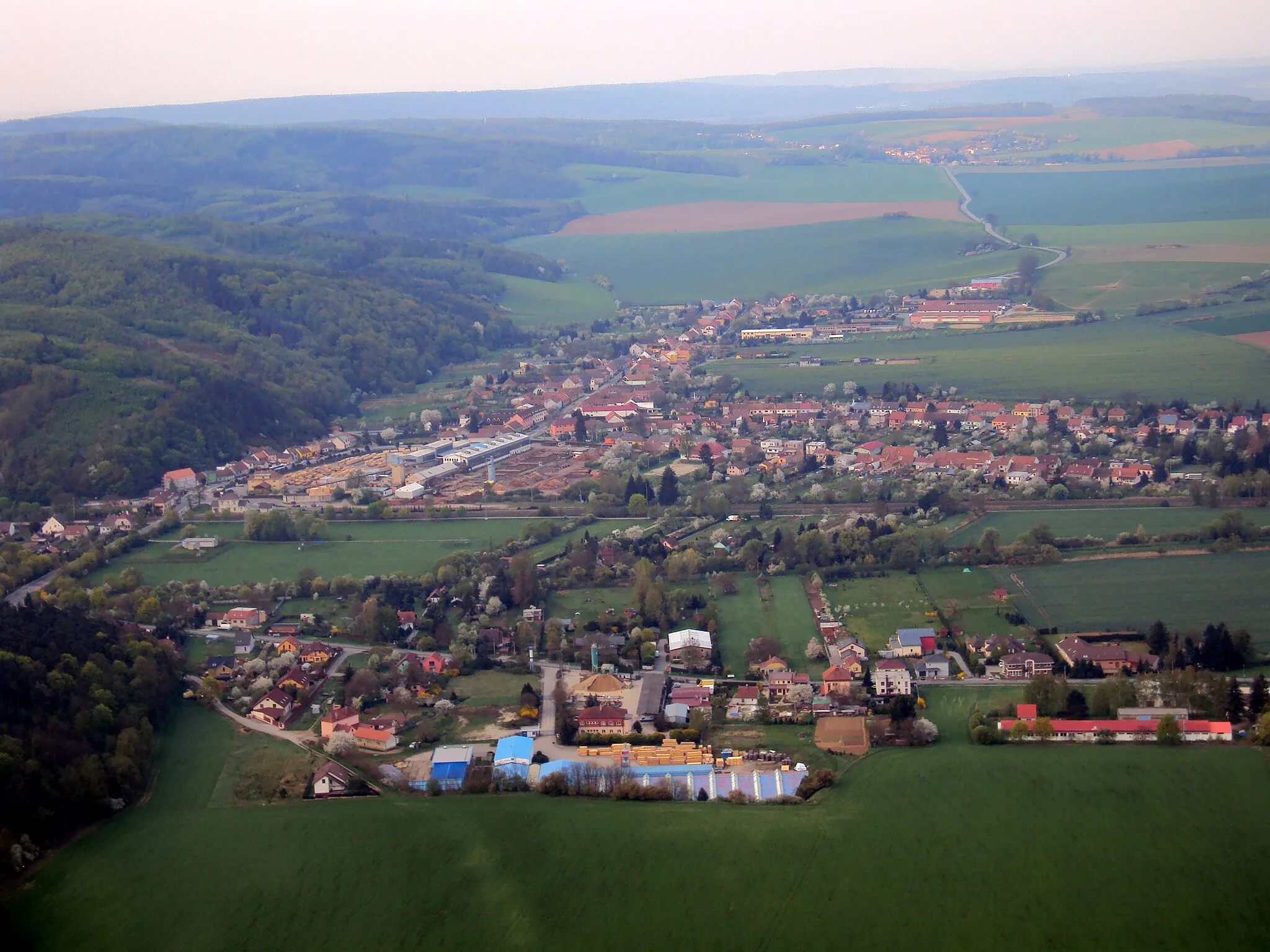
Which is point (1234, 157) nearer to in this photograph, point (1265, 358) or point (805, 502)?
point (1265, 358)

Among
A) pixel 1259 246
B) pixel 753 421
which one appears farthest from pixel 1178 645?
pixel 1259 246

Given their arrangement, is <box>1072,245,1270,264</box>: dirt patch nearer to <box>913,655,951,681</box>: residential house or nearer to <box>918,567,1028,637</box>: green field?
<box>918,567,1028,637</box>: green field

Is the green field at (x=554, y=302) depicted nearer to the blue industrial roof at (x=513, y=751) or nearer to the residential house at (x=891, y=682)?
the residential house at (x=891, y=682)

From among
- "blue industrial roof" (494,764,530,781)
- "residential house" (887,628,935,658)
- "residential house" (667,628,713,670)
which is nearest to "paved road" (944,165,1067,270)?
"residential house" (887,628,935,658)

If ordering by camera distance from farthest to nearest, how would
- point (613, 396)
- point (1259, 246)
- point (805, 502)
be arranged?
point (1259, 246) < point (613, 396) < point (805, 502)

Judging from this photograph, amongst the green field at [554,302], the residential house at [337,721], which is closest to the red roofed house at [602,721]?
the residential house at [337,721]
